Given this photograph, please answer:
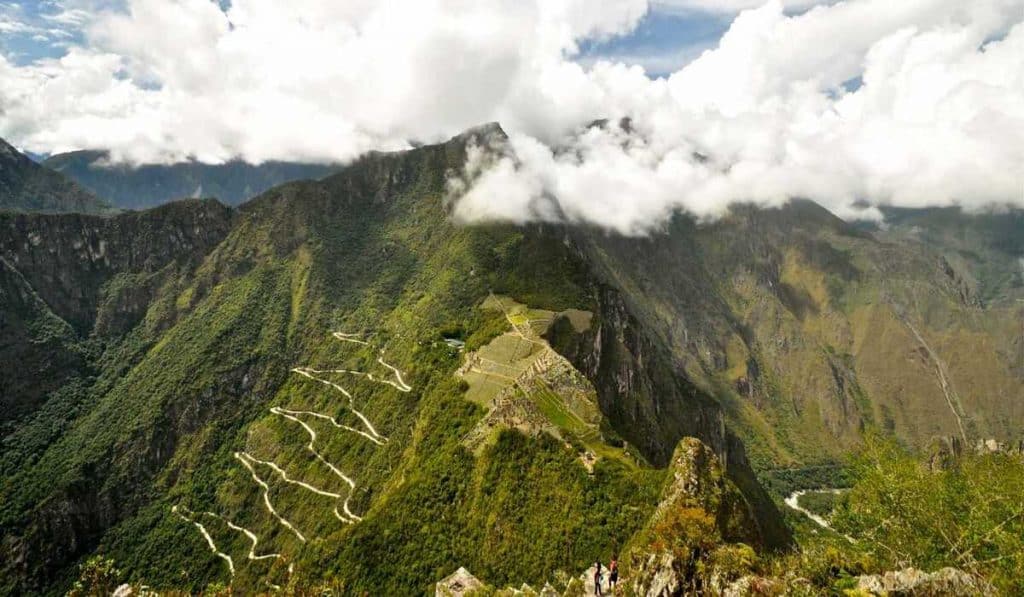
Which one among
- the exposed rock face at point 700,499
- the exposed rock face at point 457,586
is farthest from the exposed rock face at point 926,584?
the exposed rock face at point 457,586

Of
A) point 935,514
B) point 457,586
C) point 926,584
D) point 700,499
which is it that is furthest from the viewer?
point 457,586

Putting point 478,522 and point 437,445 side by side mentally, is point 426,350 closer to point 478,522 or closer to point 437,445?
point 437,445

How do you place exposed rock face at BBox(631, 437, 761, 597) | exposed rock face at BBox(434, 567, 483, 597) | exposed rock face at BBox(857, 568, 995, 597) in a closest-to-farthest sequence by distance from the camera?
1. exposed rock face at BBox(857, 568, 995, 597)
2. exposed rock face at BBox(631, 437, 761, 597)
3. exposed rock face at BBox(434, 567, 483, 597)

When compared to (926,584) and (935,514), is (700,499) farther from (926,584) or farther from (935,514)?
(926,584)

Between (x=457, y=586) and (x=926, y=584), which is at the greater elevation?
(x=926, y=584)

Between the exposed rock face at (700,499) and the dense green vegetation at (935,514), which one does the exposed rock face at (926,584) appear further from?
the exposed rock face at (700,499)

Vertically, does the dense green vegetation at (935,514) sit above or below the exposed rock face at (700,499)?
above

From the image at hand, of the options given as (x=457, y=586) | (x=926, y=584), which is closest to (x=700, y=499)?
(x=457, y=586)

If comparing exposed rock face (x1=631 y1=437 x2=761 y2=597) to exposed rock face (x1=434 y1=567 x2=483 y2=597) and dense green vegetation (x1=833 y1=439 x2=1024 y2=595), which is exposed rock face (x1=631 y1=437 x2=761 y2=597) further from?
exposed rock face (x1=434 y1=567 x2=483 y2=597)

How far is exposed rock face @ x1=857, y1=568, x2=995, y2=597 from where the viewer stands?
103 feet

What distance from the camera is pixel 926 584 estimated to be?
107ft

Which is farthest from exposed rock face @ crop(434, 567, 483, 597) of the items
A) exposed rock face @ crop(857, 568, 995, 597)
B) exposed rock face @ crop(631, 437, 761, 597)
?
exposed rock face @ crop(857, 568, 995, 597)

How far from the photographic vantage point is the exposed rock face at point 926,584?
103 ft

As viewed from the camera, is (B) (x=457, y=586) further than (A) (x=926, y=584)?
Yes
